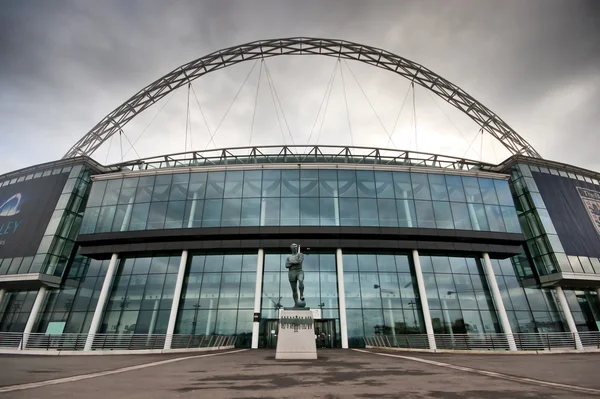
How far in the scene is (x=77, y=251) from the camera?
105ft

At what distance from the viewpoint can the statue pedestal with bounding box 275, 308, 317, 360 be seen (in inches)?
575

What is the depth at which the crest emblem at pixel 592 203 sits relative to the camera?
109 feet

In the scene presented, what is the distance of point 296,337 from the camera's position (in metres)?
14.9

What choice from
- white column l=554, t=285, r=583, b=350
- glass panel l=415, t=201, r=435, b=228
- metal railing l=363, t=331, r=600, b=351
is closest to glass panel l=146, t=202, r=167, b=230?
metal railing l=363, t=331, r=600, b=351

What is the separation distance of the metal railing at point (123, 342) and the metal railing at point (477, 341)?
13.4 m

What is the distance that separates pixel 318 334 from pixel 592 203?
36.6m

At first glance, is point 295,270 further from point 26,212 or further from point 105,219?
point 26,212

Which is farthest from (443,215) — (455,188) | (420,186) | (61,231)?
(61,231)

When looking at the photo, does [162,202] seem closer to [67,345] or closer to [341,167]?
[67,345]

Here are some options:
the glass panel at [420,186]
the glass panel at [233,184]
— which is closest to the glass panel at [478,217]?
the glass panel at [420,186]

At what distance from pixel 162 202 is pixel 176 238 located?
181 inches

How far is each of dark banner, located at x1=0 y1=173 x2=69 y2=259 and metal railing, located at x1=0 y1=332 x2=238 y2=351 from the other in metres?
9.16

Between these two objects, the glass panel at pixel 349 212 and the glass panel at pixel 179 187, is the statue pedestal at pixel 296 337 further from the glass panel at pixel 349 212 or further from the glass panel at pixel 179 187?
the glass panel at pixel 179 187

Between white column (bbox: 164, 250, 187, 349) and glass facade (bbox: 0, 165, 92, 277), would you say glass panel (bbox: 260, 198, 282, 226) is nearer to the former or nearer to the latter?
white column (bbox: 164, 250, 187, 349)
